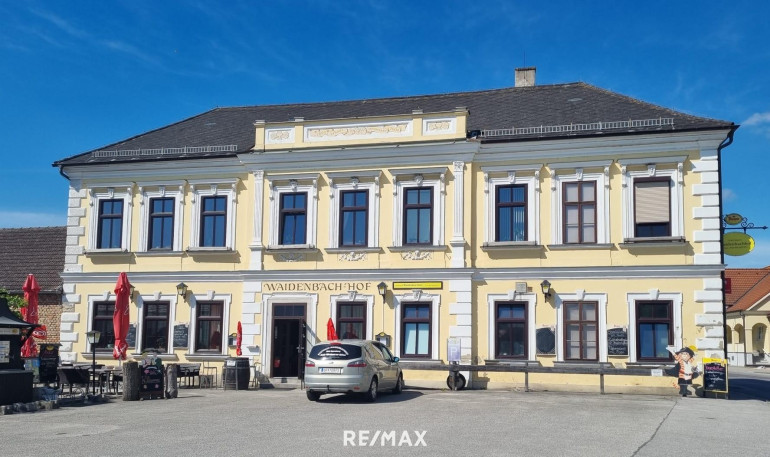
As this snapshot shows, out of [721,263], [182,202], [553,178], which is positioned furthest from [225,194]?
[721,263]

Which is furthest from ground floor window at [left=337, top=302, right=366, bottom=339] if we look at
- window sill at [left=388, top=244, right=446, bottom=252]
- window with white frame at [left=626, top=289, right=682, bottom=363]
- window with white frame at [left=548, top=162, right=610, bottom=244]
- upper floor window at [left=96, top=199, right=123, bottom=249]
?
upper floor window at [left=96, top=199, right=123, bottom=249]

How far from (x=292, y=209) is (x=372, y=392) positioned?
8.99m

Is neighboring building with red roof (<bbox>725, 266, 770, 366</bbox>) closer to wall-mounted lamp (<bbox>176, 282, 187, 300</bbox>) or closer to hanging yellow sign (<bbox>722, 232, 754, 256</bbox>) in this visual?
hanging yellow sign (<bbox>722, 232, 754, 256</bbox>)

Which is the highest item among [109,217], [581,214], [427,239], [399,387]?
[109,217]

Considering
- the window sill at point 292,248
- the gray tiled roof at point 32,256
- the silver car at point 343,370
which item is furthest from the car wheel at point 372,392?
the gray tiled roof at point 32,256

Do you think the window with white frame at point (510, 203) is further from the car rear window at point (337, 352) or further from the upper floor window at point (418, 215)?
the car rear window at point (337, 352)

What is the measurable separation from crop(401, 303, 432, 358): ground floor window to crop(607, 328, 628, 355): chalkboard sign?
539cm

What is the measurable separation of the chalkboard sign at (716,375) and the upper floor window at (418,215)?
8.88 metres

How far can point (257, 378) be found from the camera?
82.0ft

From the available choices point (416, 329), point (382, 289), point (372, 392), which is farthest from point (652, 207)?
point (372, 392)

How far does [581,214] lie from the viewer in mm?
Answer: 23547

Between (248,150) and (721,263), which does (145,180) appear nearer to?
(248,150)

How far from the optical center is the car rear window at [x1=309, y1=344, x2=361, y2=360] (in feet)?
60.1

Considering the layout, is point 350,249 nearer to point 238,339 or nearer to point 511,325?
point 238,339
